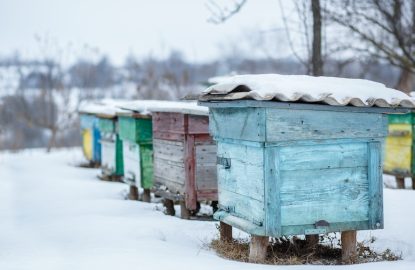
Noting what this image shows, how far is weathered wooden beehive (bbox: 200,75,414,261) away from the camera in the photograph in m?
4.64

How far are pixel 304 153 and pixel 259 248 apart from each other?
2.83ft

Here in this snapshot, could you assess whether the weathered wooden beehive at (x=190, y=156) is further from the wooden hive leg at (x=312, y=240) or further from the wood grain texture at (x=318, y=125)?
the wood grain texture at (x=318, y=125)

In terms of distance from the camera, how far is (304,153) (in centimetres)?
478

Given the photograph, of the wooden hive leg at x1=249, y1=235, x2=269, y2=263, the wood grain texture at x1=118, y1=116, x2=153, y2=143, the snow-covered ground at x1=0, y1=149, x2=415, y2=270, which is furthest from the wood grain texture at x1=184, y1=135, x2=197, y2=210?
the wooden hive leg at x1=249, y1=235, x2=269, y2=263

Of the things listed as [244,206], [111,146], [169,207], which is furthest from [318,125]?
[111,146]

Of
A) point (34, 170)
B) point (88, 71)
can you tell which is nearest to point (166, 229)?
A: point (34, 170)

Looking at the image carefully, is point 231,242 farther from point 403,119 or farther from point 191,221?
point 403,119

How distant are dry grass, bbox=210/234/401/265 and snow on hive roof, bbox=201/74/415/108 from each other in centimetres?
132

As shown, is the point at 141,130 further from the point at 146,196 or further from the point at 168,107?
the point at 168,107

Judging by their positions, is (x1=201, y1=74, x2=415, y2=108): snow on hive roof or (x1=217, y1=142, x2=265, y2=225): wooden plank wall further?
(x1=217, y1=142, x2=265, y2=225): wooden plank wall

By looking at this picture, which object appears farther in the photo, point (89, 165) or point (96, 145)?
point (89, 165)

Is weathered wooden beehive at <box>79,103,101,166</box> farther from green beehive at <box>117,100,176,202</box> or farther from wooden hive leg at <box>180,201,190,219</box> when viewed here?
wooden hive leg at <box>180,201,190,219</box>

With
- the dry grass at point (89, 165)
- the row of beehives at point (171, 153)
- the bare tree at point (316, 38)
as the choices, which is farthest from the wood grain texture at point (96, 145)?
the bare tree at point (316, 38)

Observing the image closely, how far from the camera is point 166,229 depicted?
21.0 feet
